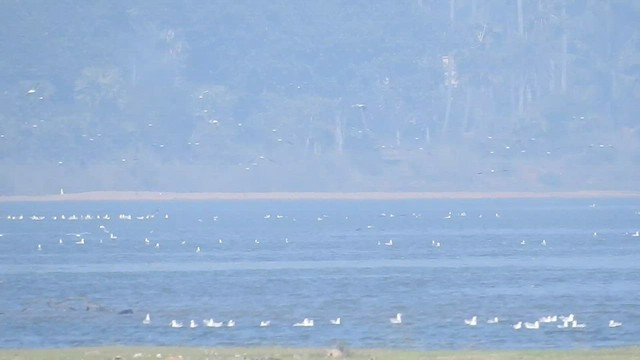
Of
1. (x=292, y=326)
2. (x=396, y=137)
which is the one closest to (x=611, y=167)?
(x=396, y=137)

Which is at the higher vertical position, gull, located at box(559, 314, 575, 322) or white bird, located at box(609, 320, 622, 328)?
gull, located at box(559, 314, 575, 322)

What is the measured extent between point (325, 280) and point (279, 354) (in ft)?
102

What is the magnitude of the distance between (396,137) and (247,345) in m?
147

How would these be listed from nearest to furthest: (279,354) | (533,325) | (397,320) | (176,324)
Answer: (279,354) → (533,325) → (176,324) → (397,320)

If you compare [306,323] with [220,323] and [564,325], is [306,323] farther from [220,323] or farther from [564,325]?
[564,325]

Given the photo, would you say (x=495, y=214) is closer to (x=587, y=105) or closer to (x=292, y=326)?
(x=587, y=105)

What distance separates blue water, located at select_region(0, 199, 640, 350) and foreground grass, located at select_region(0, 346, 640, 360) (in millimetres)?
2580

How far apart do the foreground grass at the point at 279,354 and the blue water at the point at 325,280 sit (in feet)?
8.46

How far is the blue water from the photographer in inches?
2005

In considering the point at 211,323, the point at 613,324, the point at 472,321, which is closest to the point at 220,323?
the point at 211,323

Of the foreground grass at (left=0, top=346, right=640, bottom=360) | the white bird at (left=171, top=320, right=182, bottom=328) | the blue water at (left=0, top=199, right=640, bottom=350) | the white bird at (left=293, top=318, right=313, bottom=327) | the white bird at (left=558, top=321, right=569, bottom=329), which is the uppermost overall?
the blue water at (left=0, top=199, right=640, bottom=350)

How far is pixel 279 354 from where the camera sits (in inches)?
1715

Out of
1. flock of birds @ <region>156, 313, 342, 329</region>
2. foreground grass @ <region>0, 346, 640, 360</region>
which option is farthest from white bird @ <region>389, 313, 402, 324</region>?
foreground grass @ <region>0, 346, 640, 360</region>

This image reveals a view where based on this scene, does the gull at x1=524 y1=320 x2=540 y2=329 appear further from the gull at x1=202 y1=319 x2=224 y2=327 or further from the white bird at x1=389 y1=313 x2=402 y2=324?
the gull at x1=202 y1=319 x2=224 y2=327
